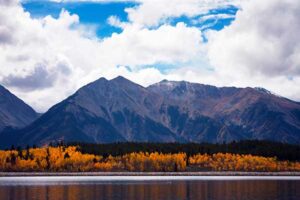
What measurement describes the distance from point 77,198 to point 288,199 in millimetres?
44052

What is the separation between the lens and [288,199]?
11294 centimetres

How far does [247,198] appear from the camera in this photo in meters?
116

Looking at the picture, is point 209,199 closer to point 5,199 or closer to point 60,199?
point 60,199

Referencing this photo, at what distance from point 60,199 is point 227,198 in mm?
34971

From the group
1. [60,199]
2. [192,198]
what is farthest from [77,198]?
[192,198]

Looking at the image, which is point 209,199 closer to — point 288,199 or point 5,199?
point 288,199

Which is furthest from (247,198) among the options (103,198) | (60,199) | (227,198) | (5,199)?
(5,199)

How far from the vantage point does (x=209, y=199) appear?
4535 inches

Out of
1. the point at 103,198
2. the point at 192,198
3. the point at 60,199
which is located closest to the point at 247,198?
the point at 192,198

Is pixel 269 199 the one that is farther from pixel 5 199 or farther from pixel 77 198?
pixel 5 199

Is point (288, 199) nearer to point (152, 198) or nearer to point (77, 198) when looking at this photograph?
point (152, 198)

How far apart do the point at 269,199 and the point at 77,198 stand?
40.2 m

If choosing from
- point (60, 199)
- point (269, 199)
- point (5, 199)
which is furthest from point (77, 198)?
point (269, 199)

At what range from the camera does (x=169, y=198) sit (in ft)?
387
